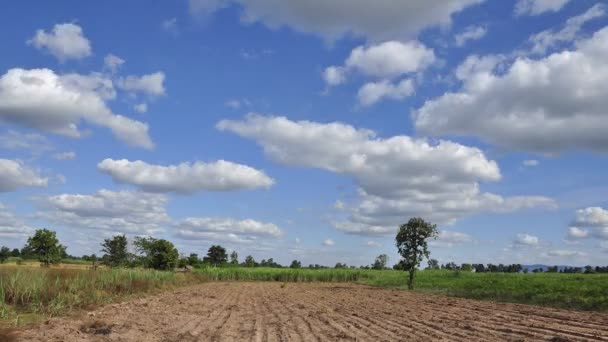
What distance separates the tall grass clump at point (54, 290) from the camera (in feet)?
56.5

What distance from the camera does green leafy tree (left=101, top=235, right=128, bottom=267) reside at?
7631cm

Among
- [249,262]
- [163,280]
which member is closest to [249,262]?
[249,262]

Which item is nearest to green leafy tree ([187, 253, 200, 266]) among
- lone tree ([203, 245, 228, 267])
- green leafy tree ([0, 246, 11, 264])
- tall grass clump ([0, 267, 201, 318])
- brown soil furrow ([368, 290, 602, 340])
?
lone tree ([203, 245, 228, 267])

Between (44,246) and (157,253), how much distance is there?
614 inches

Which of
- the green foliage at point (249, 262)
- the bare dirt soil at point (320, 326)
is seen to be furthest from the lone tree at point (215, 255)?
the bare dirt soil at point (320, 326)

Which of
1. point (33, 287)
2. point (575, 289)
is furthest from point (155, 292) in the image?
point (575, 289)

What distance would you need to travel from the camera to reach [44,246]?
70562mm

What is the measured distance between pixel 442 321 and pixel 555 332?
12.6 feet

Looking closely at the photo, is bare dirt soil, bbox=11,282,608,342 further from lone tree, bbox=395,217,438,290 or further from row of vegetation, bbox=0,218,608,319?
lone tree, bbox=395,217,438,290

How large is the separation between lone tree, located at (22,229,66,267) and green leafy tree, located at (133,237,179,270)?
1117 centimetres

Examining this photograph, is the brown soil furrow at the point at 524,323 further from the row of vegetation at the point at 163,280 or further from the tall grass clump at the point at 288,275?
the tall grass clump at the point at 288,275

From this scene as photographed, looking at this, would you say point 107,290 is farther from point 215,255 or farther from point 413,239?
point 215,255

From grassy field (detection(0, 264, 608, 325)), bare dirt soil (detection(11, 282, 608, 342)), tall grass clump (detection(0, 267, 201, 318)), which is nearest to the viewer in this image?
bare dirt soil (detection(11, 282, 608, 342))

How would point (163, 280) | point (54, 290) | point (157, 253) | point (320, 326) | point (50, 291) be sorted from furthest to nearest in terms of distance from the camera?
point (157, 253) < point (163, 280) < point (54, 290) < point (50, 291) < point (320, 326)
